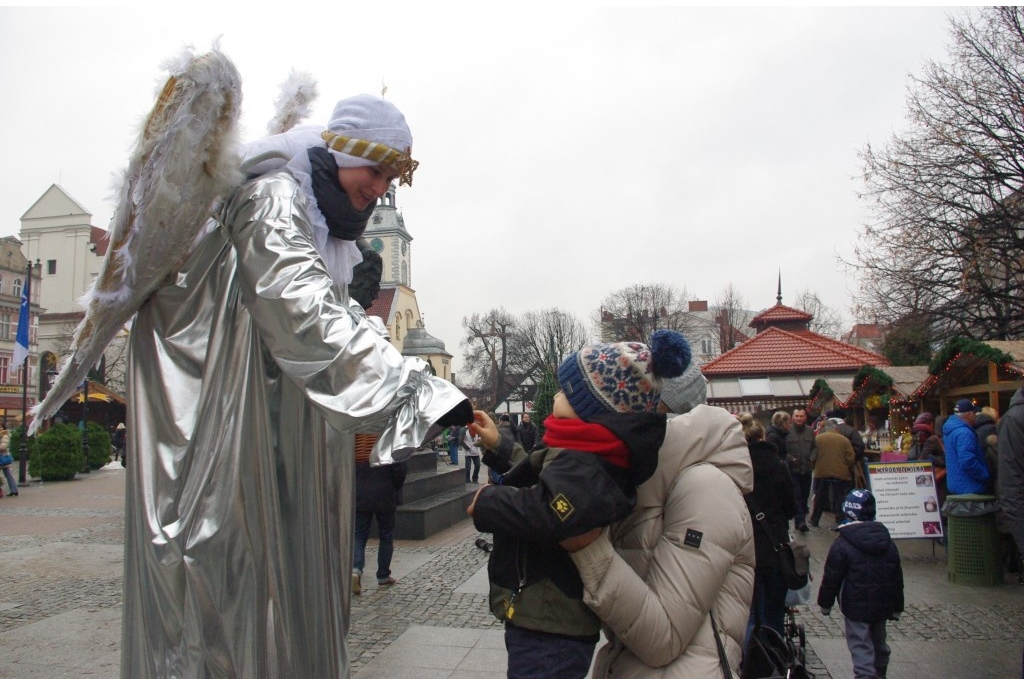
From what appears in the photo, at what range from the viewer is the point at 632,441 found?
6.78 ft

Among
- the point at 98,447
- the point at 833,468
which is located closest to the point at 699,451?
the point at 833,468

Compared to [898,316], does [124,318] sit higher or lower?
lower

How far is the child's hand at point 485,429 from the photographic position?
1.92 m

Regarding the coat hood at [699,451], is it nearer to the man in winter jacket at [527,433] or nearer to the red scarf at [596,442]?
the red scarf at [596,442]

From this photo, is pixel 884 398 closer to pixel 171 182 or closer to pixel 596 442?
pixel 596 442

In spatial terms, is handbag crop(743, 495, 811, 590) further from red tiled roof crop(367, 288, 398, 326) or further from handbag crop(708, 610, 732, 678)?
red tiled roof crop(367, 288, 398, 326)

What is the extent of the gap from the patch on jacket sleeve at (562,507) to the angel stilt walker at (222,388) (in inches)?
22.4

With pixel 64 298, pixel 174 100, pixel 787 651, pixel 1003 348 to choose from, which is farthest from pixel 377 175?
pixel 64 298

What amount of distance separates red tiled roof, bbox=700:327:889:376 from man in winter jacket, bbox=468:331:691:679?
80.0ft

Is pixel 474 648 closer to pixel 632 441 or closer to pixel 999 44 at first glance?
pixel 632 441

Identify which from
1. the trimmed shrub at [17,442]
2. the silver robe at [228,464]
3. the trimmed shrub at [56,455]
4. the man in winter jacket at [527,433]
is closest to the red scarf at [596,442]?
the silver robe at [228,464]

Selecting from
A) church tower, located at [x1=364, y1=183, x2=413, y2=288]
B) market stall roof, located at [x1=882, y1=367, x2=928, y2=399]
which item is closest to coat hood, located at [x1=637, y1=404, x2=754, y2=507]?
market stall roof, located at [x1=882, y1=367, x2=928, y2=399]

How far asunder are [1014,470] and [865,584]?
1.15 metres

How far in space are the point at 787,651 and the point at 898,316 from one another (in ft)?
59.1
